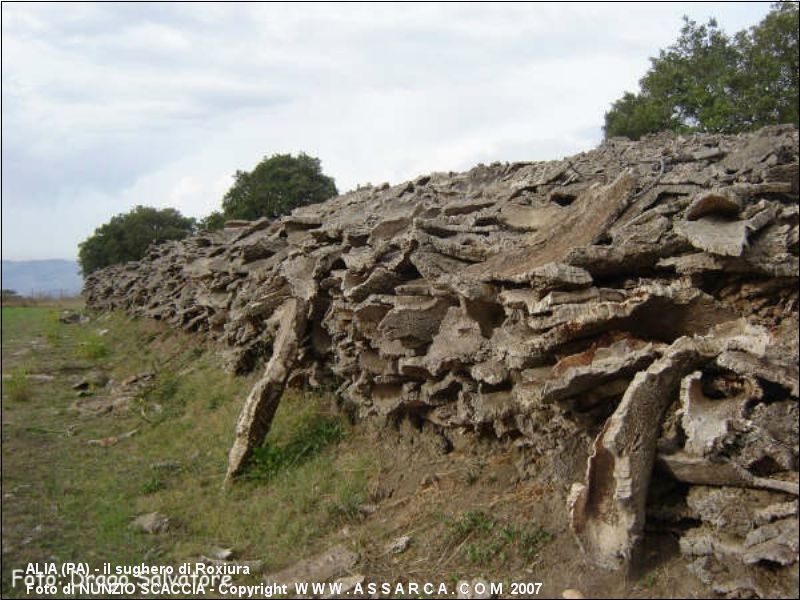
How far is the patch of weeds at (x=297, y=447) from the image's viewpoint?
7996mm

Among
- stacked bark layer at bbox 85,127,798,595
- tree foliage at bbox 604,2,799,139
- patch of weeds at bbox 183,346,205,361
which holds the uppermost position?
tree foliage at bbox 604,2,799,139

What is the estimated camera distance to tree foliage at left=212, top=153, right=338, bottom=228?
91.5ft

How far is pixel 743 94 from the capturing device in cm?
933

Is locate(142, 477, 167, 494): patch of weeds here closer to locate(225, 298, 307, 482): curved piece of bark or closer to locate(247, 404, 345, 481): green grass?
locate(225, 298, 307, 482): curved piece of bark

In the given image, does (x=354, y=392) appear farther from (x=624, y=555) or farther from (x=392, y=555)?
(x=624, y=555)

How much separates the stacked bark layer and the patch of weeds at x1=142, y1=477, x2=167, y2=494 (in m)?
0.97

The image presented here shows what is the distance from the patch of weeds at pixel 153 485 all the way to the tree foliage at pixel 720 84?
7.76 metres

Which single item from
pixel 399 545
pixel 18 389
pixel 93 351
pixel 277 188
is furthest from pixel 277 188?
pixel 399 545

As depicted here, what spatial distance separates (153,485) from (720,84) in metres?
10.2

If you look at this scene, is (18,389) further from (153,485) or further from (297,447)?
(297,447)

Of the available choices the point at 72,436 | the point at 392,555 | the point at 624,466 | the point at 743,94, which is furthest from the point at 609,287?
the point at 72,436

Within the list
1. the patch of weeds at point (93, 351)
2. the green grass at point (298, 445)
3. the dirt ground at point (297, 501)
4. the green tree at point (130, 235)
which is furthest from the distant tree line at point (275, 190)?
the green grass at point (298, 445)

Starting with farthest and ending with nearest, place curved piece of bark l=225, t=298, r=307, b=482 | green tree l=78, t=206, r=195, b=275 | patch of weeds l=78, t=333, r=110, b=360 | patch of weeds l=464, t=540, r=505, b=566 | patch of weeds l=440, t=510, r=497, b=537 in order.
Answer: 1. green tree l=78, t=206, r=195, b=275
2. patch of weeds l=78, t=333, r=110, b=360
3. curved piece of bark l=225, t=298, r=307, b=482
4. patch of weeds l=440, t=510, r=497, b=537
5. patch of weeds l=464, t=540, r=505, b=566

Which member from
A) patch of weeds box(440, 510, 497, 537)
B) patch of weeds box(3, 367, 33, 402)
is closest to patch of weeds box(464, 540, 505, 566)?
patch of weeds box(440, 510, 497, 537)
